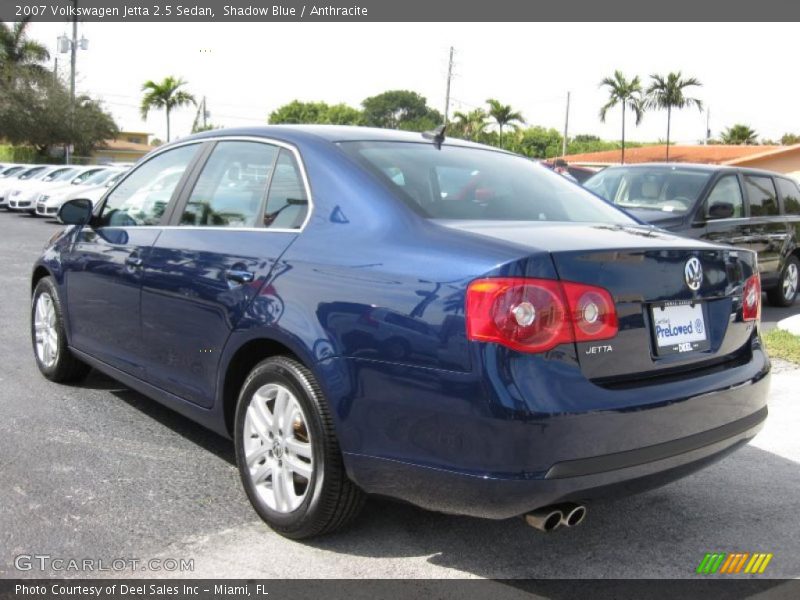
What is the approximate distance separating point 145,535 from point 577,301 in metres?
1.94

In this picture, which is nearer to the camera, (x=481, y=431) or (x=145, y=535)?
(x=481, y=431)

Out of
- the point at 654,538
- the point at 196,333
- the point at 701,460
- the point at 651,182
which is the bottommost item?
the point at 654,538

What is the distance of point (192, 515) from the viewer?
3527mm

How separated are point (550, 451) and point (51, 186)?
21.7 metres

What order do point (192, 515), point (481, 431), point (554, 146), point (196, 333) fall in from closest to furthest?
point (481, 431), point (192, 515), point (196, 333), point (554, 146)

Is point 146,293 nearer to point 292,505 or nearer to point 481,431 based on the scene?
point 292,505

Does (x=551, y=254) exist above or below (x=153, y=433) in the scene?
above

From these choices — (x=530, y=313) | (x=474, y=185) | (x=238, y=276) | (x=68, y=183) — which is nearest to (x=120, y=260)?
(x=238, y=276)

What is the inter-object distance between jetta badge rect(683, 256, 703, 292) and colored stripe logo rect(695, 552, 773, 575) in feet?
3.60

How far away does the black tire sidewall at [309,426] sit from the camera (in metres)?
3.10

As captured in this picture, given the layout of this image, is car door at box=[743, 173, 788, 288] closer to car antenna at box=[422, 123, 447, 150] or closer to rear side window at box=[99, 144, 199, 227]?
car antenna at box=[422, 123, 447, 150]

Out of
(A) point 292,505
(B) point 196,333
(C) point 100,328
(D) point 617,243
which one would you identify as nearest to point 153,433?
(C) point 100,328

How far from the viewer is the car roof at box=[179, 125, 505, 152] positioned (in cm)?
370

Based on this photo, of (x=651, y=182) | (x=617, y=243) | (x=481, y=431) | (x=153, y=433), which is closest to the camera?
(x=481, y=431)
